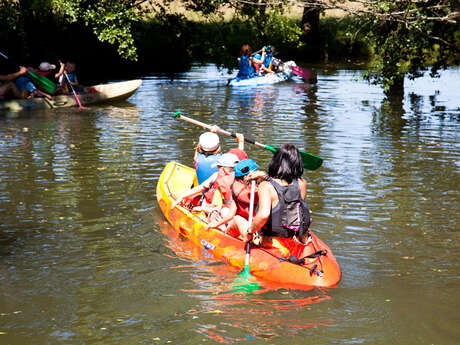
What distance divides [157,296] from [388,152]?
7.71 meters

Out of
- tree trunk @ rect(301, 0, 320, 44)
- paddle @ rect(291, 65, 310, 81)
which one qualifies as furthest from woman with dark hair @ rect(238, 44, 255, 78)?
tree trunk @ rect(301, 0, 320, 44)

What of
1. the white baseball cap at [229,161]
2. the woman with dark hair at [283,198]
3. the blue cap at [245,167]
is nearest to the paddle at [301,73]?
the white baseball cap at [229,161]

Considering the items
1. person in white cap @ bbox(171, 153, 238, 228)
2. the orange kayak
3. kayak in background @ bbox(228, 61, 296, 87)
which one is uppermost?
kayak in background @ bbox(228, 61, 296, 87)

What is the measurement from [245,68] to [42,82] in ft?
27.0

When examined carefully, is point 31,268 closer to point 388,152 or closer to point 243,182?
point 243,182

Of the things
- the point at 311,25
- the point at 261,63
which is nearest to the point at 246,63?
the point at 261,63

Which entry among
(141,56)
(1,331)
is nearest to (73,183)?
(1,331)

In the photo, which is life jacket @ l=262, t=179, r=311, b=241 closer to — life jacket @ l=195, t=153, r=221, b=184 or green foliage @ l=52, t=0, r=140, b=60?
life jacket @ l=195, t=153, r=221, b=184

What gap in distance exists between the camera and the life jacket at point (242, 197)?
6.84 m

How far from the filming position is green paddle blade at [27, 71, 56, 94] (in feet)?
60.8

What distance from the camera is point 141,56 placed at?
96.3 feet

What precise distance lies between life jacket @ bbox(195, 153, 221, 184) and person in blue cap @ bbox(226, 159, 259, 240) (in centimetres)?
112

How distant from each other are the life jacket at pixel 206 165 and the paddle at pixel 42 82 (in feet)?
38.8

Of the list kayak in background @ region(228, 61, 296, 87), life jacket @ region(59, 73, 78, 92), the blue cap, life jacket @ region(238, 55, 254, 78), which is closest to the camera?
the blue cap
